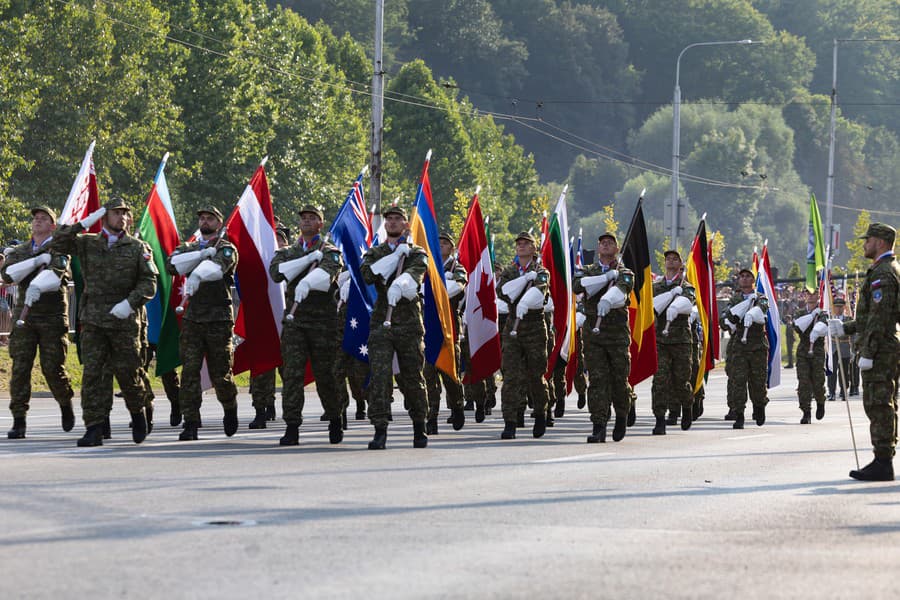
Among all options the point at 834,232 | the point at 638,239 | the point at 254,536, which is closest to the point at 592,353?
the point at 638,239

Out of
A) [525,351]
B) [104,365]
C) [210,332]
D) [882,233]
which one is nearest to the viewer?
[882,233]

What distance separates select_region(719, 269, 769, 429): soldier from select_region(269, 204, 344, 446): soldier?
24.6ft

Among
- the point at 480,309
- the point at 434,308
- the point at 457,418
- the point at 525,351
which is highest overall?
the point at 480,309

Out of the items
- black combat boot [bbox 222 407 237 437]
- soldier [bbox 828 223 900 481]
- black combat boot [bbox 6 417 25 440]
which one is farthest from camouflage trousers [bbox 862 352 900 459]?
black combat boot [bbox 6 417 25 440]

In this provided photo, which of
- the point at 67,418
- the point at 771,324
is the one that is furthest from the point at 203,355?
the point at 771,324

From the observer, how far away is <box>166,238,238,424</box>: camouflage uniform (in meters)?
14.0

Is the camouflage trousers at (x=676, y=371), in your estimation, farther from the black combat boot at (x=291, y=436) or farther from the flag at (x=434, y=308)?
the black combat boot at (x=291, y=436)

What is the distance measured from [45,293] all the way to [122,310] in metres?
1.48

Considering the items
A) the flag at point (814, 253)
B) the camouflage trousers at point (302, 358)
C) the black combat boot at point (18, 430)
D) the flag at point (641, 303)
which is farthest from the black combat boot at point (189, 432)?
the flag at point (814, 253)

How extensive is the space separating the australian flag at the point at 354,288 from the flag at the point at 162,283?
1765 millimetres

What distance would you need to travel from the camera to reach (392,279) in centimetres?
1382

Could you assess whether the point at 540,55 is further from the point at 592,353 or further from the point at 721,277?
the point at 592,353

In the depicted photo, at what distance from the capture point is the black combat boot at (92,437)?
13273 mm

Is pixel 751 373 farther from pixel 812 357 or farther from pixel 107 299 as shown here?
pixel 107 299
